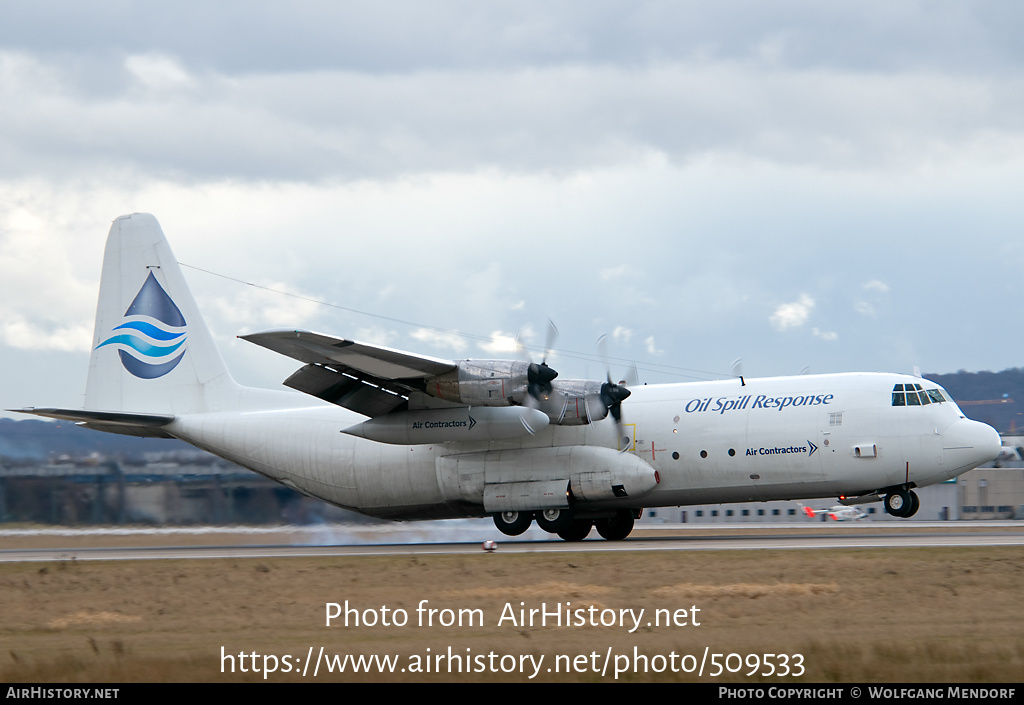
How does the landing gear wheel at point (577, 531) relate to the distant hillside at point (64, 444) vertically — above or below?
below

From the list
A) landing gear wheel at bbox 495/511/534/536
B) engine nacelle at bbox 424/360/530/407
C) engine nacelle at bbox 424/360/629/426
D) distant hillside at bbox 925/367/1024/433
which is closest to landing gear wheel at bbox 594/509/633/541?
landing gear wheel at bbox 495/511/534/536

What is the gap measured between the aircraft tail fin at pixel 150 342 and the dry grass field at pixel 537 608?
8.04 metres

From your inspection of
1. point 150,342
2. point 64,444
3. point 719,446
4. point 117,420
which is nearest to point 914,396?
point 719,446

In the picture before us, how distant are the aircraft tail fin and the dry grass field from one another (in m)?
8.04

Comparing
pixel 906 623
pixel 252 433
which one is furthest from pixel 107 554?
pixel 906 623

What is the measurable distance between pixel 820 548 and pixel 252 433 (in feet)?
47.5

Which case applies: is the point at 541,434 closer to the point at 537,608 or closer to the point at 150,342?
the point at 537,608

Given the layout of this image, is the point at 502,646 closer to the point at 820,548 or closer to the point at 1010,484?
the point at 820,548

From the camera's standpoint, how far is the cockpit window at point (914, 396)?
24.2 metres

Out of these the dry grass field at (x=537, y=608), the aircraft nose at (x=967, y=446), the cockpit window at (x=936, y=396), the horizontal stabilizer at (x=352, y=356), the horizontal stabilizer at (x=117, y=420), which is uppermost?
the horizontal stabilizer at (x=352, y=356)

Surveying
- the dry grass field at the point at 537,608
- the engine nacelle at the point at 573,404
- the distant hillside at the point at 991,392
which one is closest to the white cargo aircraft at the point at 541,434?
the engine nacelle at the point at 573,404

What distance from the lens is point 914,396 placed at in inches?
956

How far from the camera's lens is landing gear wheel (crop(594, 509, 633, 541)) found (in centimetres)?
2697

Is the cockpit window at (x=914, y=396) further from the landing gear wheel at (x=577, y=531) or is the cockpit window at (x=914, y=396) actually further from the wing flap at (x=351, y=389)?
the wing flap at (x=351, y=389)
